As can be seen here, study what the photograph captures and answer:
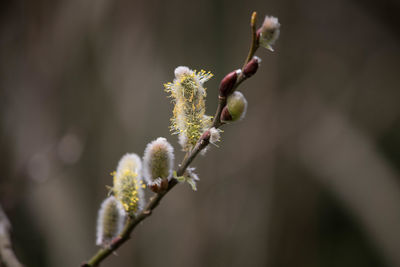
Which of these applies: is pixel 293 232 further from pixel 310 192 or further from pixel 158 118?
pixel 158 118

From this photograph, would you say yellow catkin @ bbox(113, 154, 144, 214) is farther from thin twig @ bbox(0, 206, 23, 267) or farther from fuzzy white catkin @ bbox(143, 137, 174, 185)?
thin twig @ bbox(0, 206, 23, 267)

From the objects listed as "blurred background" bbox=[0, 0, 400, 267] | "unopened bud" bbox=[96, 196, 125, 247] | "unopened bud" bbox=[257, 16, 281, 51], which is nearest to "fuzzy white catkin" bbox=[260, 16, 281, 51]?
"unopened bud" bbox=[257, 16, 281, 51]

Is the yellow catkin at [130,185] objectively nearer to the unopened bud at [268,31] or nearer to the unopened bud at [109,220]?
the unopened bud at [109,220]

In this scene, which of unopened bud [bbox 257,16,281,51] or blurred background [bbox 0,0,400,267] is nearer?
unopened bud [bbox 257,16,281,51]

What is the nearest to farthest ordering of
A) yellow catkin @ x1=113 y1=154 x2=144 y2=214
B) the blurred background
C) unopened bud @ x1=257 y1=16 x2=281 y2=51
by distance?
unopened bud @ x1=257 y1=16 x2=281 y2=51 → yellow catkin @ x1=113 y1=154 x2=144 y2=214 → the blurred background

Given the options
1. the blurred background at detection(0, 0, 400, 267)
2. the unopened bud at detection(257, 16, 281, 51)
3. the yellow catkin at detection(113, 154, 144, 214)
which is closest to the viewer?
the unopened bud at detection(257, 16, 281, 51)

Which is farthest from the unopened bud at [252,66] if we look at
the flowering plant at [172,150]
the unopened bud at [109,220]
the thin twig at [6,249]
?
the thin twig at [6,249]

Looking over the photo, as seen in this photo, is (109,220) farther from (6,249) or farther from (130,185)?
(6,249)
